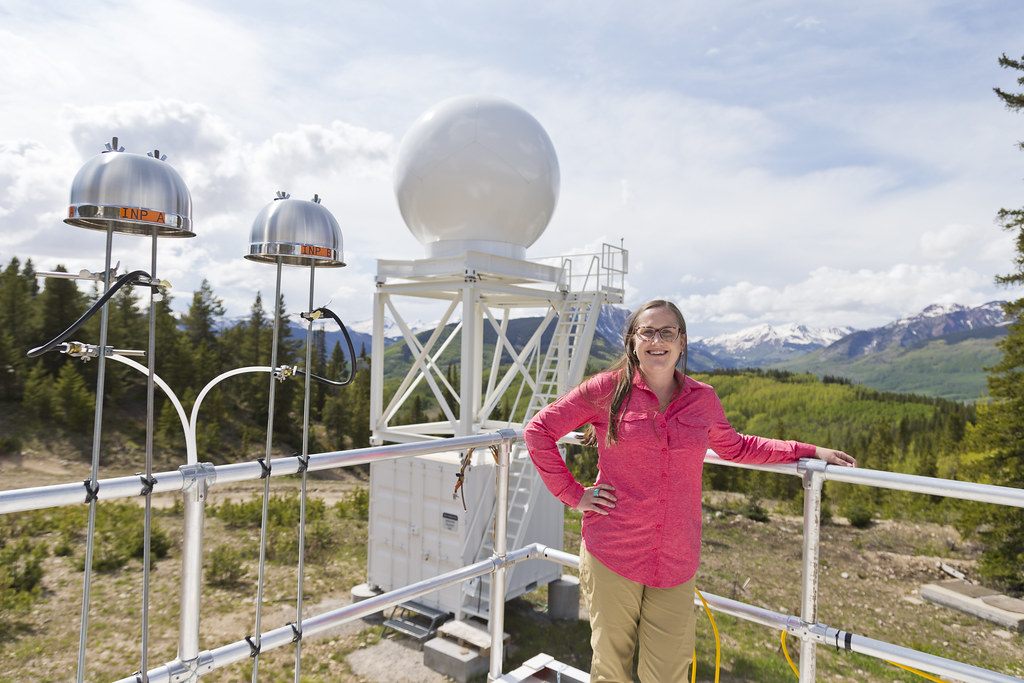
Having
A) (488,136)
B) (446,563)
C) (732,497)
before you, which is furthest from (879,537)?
(488,136)

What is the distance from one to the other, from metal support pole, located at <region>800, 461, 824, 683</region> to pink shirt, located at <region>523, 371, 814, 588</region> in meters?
0.14

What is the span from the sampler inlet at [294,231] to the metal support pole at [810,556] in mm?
2372

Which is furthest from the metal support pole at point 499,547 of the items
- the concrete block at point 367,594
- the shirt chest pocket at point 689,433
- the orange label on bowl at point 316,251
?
the concrete block at point 367,594

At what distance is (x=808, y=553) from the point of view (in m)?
2.36

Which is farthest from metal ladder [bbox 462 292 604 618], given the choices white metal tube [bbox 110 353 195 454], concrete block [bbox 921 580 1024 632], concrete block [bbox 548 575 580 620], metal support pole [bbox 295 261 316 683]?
concrete block [bbox 921 580 1024 632]

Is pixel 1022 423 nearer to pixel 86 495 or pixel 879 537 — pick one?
pixel 879 537

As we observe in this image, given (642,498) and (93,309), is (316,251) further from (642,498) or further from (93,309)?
(642,498)

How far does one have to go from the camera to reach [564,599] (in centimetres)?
1075

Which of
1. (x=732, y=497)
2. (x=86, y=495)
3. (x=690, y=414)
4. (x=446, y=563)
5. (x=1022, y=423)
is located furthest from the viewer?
(x=732, y=497)

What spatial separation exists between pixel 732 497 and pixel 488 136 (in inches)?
800

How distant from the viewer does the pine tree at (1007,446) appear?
13.9 meters

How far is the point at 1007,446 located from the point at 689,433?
16.1m

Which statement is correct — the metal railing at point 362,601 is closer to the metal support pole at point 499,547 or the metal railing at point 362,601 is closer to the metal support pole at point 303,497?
the metal support pole at point 303,497

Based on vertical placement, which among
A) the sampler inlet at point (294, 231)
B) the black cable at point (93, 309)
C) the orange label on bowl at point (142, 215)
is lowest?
the black cable at point (93, 309)
